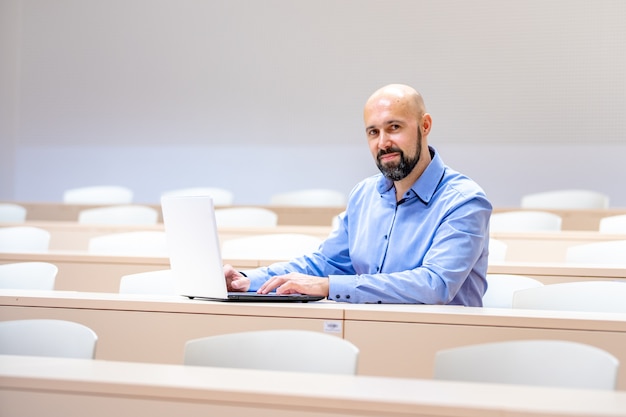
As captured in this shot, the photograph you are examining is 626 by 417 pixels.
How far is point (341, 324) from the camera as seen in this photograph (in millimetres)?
2230

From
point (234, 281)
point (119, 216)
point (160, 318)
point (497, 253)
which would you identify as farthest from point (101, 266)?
point (119, 216)

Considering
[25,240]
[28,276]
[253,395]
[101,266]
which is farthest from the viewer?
[25,240]

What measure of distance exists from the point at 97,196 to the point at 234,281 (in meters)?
4.71

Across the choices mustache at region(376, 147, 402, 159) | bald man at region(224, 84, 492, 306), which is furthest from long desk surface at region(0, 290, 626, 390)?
mustache at region(376, 147, 402, 159)

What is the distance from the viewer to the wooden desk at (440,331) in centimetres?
208

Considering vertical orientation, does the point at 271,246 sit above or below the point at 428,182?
below

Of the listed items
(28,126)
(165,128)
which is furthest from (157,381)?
(28,126)

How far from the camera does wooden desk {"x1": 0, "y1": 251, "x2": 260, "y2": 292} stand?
138 inches

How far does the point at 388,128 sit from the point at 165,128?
576cm

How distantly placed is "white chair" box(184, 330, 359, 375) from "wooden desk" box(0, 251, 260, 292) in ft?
5.26

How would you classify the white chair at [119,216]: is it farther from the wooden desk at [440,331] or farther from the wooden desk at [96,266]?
the wooden desk at [440,331]

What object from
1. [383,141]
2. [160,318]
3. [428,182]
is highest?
[383,141]

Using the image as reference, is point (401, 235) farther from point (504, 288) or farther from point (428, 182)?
point (504, 288)

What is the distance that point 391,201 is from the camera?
9.24 feet
